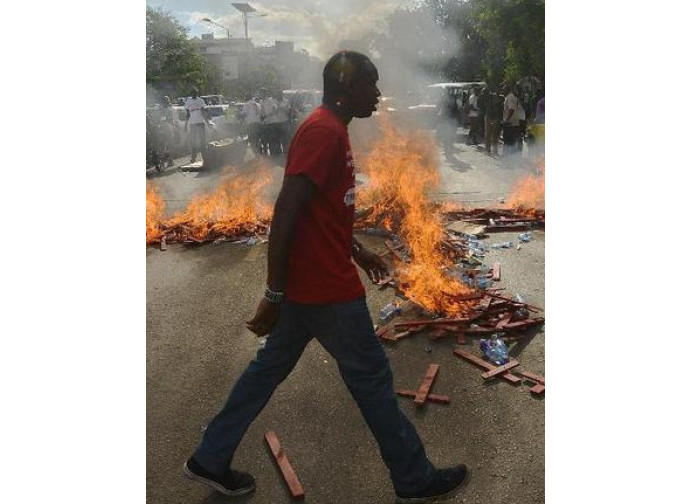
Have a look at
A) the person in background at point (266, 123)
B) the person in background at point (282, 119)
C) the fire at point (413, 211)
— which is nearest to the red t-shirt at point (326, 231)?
the fire at point (413, 211)

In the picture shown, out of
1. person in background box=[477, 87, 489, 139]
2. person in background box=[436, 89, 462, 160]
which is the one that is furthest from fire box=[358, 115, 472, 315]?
person in background box=[477, 87, 489, 139]

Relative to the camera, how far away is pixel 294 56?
729cm

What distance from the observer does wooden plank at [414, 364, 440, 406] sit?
3859 mm

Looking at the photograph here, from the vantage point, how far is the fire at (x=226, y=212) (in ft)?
25.9

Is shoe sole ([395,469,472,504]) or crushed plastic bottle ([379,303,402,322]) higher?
crushed plastic bottle ([379,303,402,322])

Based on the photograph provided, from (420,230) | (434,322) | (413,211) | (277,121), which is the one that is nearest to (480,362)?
(434,322)

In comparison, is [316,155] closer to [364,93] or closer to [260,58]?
[364,93]

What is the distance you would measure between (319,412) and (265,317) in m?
1.35

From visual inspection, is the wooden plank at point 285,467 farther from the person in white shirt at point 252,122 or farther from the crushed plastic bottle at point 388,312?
the person in white shirt at point 252,122

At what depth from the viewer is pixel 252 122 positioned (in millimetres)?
14906

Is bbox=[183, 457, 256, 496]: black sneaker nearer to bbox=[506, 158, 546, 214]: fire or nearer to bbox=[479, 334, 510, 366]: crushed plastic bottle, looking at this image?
bbox=[479, 334, 510, 366]: crushed plastic bottle

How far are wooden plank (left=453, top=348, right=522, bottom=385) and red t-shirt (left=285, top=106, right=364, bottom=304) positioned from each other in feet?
5.73

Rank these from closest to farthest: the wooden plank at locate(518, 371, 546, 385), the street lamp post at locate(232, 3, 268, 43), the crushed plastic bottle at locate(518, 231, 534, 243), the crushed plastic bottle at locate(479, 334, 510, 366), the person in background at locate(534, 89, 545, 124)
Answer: the wooden plank at locate(518, 371, 546, 385), the crushed plastic bottle at locate(479, 334, 510, 366), the street lamp post at locate(232, 3, 268, 43), the crushed plastic bottle at locate(518, 231, 534, 243), the person in background at locate(534, 89, 545, 124)

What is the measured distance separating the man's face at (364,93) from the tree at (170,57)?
298 centimetres
